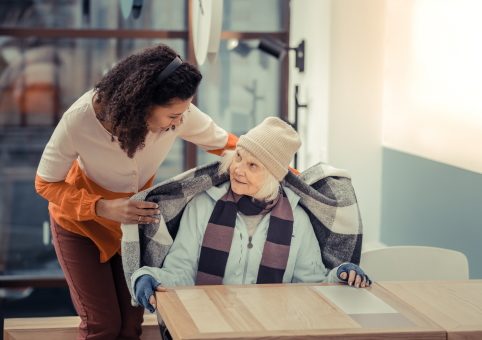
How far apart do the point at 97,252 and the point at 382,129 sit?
166 centimetres

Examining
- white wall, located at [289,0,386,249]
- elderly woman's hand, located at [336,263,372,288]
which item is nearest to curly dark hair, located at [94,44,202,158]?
elderly woman's hand, located at [336,263,372,288]

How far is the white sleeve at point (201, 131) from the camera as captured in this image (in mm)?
1933

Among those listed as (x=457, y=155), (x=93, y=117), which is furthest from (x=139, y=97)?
(x=457, y=155)

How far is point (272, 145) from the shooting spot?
179cm

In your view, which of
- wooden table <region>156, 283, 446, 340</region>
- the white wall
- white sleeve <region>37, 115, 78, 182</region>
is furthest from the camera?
the white wall

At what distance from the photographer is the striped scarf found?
5.73ft

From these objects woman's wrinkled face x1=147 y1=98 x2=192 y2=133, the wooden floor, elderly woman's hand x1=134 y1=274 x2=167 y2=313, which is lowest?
the wooden floor

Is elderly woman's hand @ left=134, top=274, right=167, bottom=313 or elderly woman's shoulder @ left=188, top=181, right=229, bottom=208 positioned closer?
elderly woman's hand @ left=134, top=274, right=167, bottom=313

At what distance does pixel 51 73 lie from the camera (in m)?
3.46

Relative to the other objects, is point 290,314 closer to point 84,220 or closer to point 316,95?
point 84,220

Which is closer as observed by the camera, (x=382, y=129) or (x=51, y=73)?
(x=382, y=129)

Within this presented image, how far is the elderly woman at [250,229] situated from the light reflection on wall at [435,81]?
2.51ft

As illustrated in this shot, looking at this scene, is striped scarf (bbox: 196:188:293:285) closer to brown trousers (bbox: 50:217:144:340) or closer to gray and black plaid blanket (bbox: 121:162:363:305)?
gray and black plaid blanket (bbox: 121:162:363:305)

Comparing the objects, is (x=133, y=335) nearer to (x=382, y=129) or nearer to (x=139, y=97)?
(x=139, y=97)
